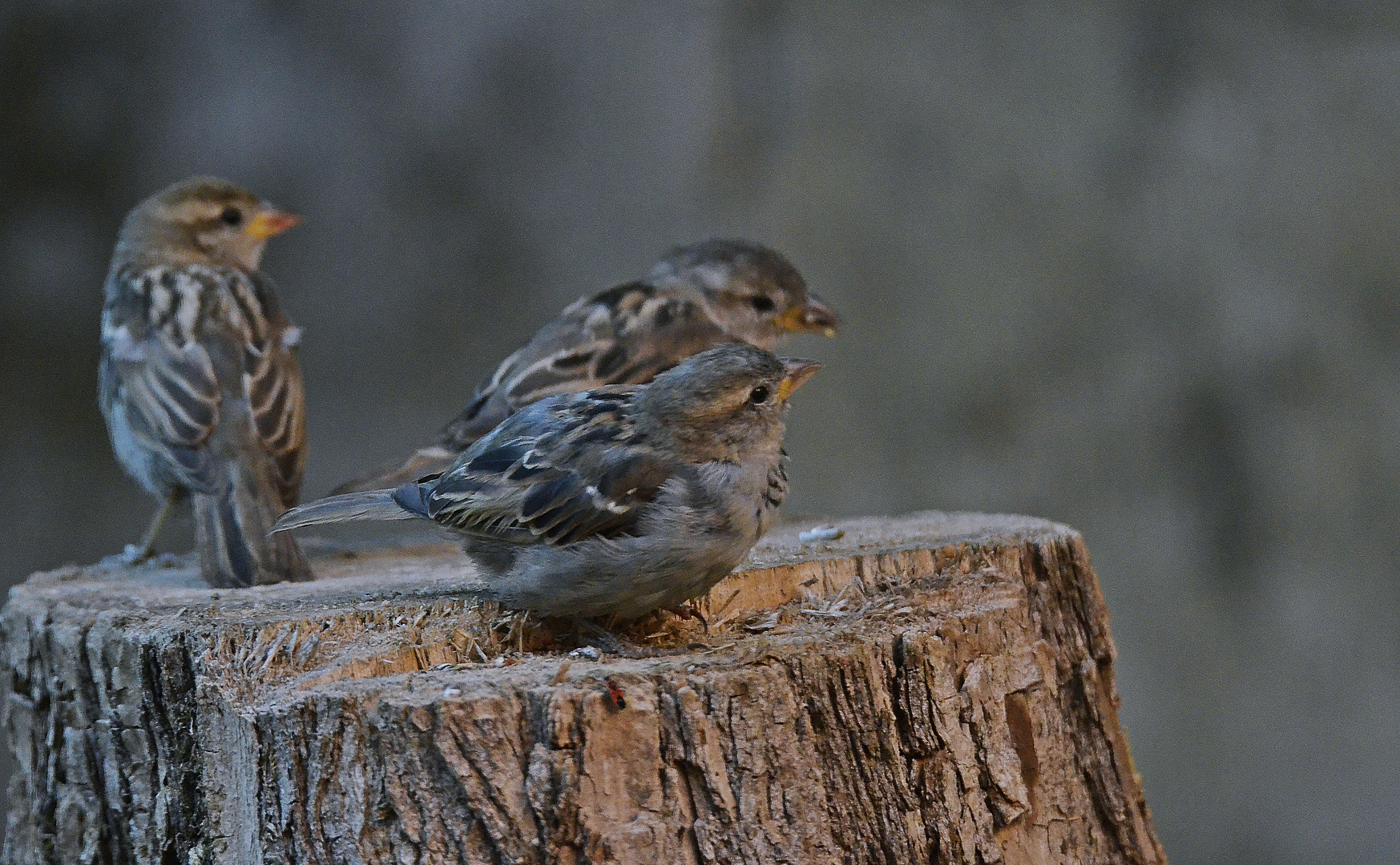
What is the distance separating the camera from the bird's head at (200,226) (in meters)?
4.03

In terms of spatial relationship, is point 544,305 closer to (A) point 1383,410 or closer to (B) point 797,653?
(A) point 1383,410

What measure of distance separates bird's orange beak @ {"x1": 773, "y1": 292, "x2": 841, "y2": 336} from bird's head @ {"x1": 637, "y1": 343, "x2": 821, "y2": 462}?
1.78 metres

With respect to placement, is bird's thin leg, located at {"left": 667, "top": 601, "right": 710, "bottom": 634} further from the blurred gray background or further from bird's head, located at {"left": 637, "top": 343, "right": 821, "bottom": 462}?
the blurred gray background

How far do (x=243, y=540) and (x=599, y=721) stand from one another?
1665 mm

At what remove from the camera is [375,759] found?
1.82 m

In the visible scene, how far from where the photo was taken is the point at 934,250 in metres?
5.59

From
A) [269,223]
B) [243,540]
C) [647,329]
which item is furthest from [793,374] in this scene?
[269,223]

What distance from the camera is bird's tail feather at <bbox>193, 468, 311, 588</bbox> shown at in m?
3.06

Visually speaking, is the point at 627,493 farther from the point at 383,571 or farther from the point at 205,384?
the point at 205,384

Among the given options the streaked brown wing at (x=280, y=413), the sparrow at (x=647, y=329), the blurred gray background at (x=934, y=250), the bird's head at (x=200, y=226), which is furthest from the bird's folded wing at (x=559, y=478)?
the blurred gray background at (x=934, y=250)

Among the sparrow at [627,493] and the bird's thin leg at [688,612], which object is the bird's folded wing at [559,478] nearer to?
the sparrow at [627,493]

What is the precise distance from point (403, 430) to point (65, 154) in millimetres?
1875

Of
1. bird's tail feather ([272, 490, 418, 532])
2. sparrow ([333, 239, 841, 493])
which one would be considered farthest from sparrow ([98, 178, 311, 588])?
bird's tail feather ([272, 490, 418, 532])

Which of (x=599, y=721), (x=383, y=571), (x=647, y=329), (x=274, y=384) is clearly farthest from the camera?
(x=647, y=329)
